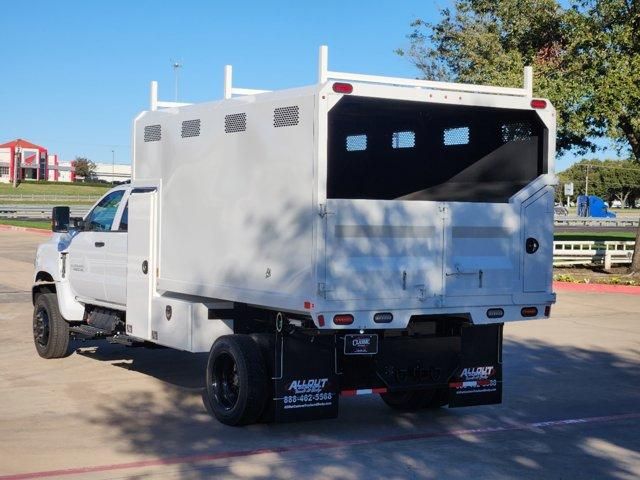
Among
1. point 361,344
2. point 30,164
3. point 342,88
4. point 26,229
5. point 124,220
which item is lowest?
point 361,344

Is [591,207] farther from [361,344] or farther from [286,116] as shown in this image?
[286,116]

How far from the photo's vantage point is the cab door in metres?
10.7

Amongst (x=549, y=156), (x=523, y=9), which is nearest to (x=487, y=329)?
(x=549, y=156)

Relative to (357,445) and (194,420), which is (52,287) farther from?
(357,445)

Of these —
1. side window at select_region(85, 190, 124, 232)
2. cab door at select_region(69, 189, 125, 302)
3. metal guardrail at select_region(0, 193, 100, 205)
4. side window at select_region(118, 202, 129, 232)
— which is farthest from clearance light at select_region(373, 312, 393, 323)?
metal guardrail at select_region(0, 193, 100, 205)

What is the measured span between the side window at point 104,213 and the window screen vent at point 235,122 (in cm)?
259

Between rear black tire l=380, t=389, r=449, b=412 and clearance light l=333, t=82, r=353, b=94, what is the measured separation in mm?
3142

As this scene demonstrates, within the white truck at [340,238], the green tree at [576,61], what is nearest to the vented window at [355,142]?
the white truck at [340,238]

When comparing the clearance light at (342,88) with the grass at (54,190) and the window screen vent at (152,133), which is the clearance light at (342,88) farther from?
the grass at (54,190)

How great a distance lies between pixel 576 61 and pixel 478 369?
15.5 meters

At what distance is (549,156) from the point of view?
876 cm

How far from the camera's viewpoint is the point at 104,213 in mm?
10992

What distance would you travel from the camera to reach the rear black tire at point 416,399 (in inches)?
366

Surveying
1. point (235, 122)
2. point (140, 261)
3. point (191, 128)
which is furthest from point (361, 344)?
point (140, 261)
